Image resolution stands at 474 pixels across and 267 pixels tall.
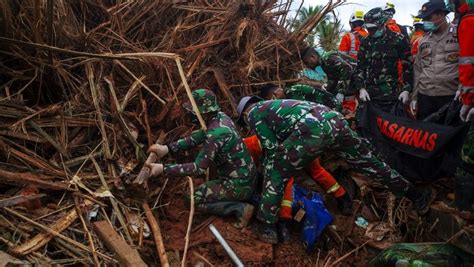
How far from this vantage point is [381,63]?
5.24 m

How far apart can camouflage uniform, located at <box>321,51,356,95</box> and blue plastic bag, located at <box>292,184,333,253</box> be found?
80.8 inches

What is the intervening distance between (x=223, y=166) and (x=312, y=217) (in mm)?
907

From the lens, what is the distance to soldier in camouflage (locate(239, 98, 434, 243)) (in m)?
3.69

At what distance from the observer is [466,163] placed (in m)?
2.89

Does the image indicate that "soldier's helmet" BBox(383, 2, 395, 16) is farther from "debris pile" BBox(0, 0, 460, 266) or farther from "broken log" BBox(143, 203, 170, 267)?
"broken log" BBox(143, 203, 170, 267)

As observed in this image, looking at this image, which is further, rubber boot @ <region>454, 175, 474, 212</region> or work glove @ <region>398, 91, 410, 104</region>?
work glove @ <region>398, 91, 410, 104</region>

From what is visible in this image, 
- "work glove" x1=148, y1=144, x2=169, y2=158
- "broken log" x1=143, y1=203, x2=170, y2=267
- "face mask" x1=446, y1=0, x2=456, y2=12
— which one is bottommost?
"broken log" x1=143, y1=203, x2=170, y2=267

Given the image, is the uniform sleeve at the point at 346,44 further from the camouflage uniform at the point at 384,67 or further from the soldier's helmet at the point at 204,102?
the soldier's helmet at the point at 204,102

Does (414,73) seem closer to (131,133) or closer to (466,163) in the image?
(466,163)

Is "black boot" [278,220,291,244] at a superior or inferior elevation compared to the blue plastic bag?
inferior

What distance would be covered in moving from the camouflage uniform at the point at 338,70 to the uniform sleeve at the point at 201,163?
7.92ft

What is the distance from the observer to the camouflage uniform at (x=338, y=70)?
554cm

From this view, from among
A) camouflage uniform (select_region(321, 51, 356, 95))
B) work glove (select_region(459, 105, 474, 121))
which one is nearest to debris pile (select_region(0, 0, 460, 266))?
camouflage uniform (select_region(321, 51, 356, 95))

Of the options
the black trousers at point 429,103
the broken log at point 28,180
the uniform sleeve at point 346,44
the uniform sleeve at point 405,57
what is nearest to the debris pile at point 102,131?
the broken log at point 28,180
